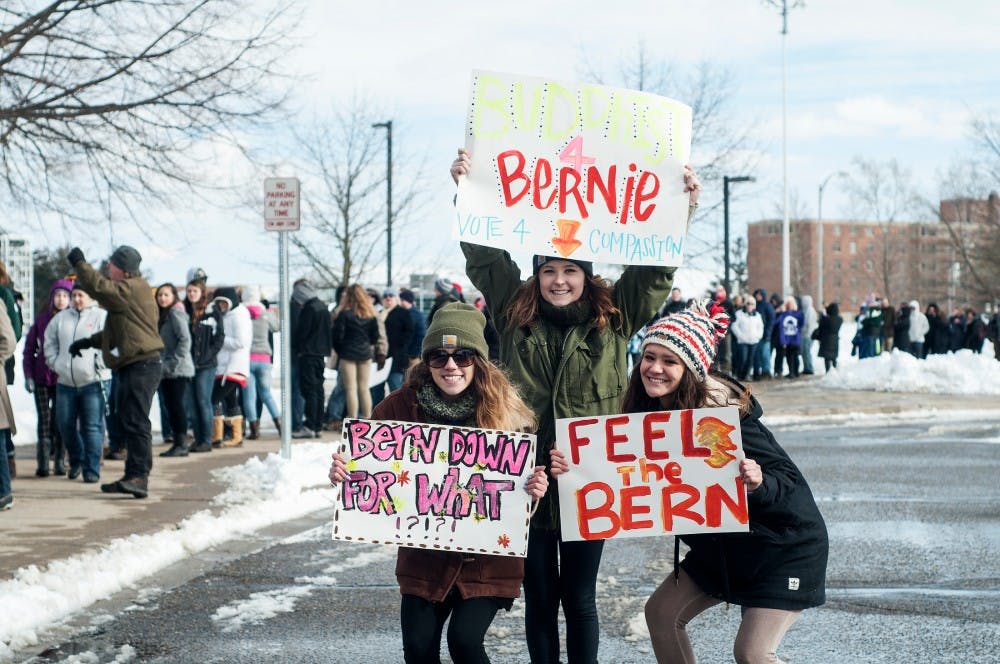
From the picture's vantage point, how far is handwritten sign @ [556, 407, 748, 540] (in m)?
3.98

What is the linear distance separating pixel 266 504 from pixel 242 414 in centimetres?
522

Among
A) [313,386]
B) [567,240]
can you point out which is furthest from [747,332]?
[567,240]

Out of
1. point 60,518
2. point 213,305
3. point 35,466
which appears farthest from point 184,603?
point 213,305

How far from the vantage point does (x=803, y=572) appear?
3.92 m

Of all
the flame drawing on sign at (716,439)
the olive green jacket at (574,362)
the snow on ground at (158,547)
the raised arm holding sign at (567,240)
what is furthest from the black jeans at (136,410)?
the flame drawing on sign at (716,439)

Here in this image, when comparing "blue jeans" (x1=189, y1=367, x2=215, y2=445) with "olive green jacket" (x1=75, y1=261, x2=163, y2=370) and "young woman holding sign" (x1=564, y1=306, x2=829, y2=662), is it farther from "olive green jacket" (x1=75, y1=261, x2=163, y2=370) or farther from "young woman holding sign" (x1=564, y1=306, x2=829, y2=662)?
"young woman holding sign" (x1=564, y1=306, x2=829, y2=662)

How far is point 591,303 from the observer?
4.62 m

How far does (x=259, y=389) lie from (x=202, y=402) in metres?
1.62

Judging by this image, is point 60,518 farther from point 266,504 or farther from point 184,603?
point 184,603

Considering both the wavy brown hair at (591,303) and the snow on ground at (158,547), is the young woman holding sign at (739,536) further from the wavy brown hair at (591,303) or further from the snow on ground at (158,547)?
the snow on ground at (158,547)

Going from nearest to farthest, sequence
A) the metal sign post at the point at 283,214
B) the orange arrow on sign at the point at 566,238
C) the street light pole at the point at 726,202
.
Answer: the orange arrow on sign at the point at 566,238 → the metal sign post at the point at 283,214 → the street light pole at the point at 726,202

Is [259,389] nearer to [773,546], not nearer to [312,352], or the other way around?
[312,352]

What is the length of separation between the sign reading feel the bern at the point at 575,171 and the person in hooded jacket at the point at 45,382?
732 centimetres

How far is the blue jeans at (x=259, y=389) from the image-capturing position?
576 inches
